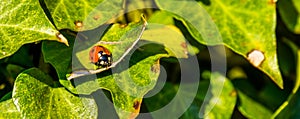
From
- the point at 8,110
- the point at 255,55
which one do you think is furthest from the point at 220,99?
the point at 8,110

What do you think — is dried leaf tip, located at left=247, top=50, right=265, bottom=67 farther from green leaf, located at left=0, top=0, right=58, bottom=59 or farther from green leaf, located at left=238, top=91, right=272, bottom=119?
green leaf, located at left=0, top=0, right=58, bottom=59

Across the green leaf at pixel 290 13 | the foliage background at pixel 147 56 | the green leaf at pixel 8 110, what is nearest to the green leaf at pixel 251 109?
the foliage background at pixel 147 56

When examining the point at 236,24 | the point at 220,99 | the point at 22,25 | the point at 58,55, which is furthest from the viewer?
the point at 220,99

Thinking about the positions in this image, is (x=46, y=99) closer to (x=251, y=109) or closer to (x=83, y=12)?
(x=83, y=12)

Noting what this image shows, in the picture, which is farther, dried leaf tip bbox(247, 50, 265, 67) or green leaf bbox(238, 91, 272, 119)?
green leaf bbox(238, 91, 272, 119)

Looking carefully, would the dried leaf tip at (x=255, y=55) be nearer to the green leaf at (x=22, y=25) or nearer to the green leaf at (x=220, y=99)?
the green leaf at (x=220, y=99)

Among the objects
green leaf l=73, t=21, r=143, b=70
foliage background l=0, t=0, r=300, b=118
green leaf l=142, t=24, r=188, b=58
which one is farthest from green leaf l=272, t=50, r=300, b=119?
green leaf l=73, t=21, r=143, b=70
